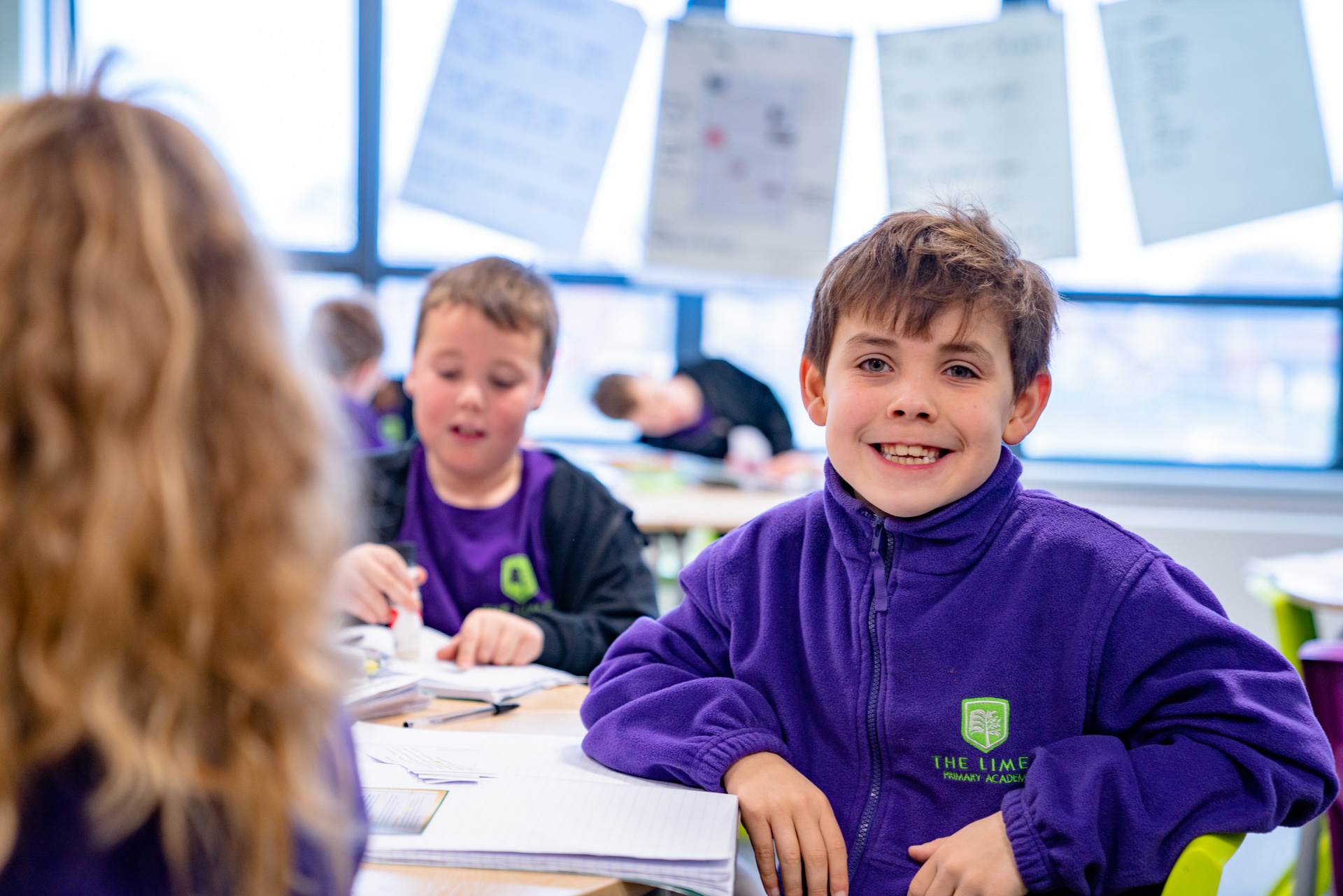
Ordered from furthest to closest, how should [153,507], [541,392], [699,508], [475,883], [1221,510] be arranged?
[1221,510] → [699,508] → [541,392] → [475,883] → [153,507]

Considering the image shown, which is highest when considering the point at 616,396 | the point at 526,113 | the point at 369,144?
the point at 369,144

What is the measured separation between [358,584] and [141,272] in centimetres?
100

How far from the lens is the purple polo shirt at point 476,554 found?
1826 mm

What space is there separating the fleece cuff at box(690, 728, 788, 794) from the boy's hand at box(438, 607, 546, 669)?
52 centimetres

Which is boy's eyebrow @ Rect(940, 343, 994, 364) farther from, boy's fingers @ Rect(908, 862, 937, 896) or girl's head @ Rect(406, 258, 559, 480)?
girl's head @ Rect(406, 258, 559, 480)

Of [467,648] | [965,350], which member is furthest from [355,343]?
[965,350]

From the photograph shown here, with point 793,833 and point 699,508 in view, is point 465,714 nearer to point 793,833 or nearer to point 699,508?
point 793,833

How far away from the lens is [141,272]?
1.89ft

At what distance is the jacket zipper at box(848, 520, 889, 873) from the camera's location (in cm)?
110

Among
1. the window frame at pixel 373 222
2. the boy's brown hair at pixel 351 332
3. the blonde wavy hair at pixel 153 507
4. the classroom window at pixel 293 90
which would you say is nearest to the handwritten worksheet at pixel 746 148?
the window frame at pixel 373 222

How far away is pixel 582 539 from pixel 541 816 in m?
0.92

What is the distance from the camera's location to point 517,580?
184cm

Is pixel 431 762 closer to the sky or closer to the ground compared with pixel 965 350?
closer to the ground

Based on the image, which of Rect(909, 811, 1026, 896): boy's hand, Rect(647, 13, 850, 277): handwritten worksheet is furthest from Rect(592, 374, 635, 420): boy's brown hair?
Rect(909, 811, 1026, 896): boy's hand
